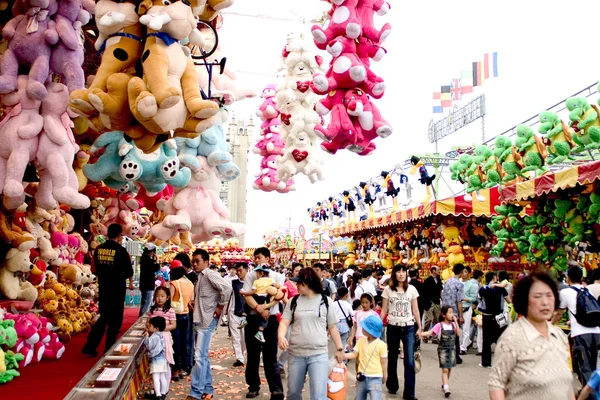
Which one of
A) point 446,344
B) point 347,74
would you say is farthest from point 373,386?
point 347,74

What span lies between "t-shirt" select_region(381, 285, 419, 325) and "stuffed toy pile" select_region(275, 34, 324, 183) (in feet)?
5.87

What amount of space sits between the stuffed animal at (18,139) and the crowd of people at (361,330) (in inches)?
83.6

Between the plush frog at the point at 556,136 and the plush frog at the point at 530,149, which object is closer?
the plush frog at the point at 556,136

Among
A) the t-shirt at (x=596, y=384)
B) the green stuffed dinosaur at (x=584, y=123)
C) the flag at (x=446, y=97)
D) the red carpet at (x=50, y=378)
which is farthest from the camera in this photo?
the flag at (x=446, y=97)

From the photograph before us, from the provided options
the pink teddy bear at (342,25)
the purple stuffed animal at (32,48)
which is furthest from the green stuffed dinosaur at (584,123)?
the purple stuffed animal at (32,48)

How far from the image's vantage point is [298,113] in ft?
24.6

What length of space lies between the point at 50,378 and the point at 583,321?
5527 millimetres

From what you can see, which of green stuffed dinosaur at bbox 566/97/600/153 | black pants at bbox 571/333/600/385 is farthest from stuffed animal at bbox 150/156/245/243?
green stuffed dinosaur at bbox 566/97/600/153

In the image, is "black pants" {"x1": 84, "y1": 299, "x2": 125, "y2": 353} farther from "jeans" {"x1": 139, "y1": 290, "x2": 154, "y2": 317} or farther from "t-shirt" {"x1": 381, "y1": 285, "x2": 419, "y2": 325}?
"jeans" {"x1": 139, "y1": 290, "x2": 154, "y2": 317}

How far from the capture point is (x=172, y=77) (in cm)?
354

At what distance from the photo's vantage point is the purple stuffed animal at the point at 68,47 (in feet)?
15.0

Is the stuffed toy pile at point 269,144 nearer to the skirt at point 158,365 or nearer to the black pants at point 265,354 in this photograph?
the black pants at point 265,354

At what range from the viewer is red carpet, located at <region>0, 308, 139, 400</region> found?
460 cm

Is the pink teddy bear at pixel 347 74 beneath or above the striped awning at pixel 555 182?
above
